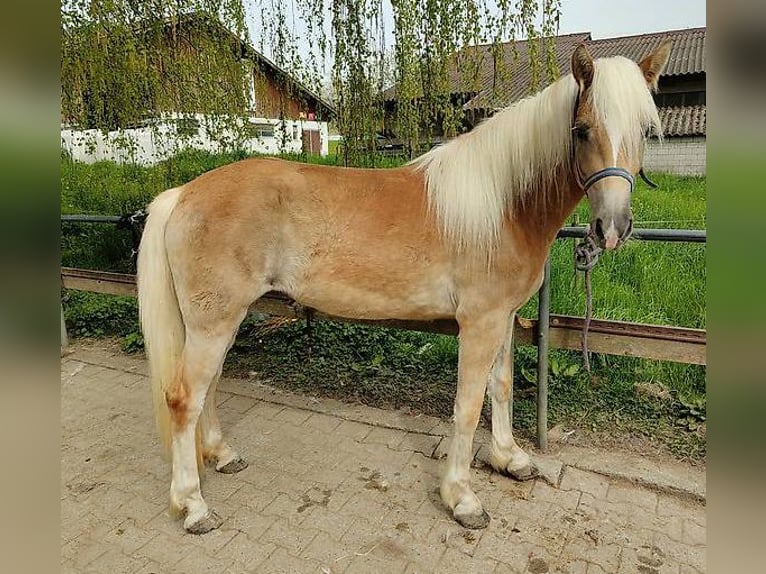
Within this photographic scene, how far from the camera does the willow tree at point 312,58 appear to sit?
10.4 feet

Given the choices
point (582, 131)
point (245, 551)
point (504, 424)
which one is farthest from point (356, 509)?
point (582, 131)

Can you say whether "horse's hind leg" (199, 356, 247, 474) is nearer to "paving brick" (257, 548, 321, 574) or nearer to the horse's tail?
the horse's tail

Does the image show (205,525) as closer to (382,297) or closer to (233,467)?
(233,467)

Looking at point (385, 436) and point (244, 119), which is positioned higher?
point (244, 119)

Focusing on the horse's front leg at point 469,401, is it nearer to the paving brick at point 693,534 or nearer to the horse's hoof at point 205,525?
the paving brick at point 693,534

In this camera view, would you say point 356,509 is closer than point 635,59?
Yes

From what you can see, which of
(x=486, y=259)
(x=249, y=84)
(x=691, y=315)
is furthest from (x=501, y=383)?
(x=249, y=84)

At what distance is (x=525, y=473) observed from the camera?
2.48 meters

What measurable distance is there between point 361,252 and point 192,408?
100 centimetres

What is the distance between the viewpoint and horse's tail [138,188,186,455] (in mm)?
2273

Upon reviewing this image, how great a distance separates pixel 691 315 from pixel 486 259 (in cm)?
231

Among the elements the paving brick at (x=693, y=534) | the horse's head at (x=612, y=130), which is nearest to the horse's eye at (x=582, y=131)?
the horse's head at (x=612, y=130)
